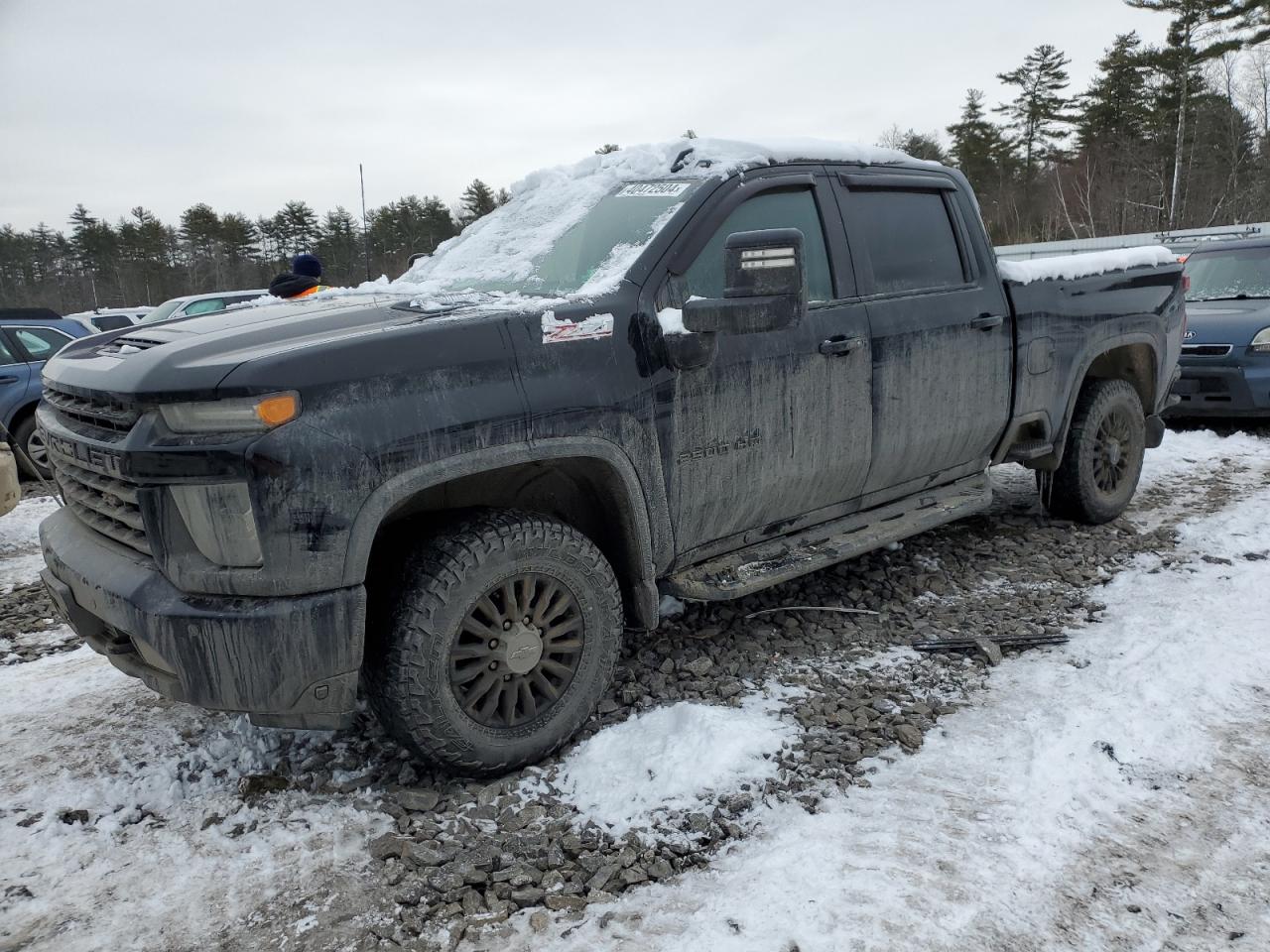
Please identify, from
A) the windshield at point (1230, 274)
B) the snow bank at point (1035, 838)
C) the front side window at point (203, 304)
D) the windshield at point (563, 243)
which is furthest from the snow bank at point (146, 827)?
the front side window at point (203, 304)

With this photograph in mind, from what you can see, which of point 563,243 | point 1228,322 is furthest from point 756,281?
point 1228,322

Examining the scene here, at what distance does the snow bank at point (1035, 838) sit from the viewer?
2139mm

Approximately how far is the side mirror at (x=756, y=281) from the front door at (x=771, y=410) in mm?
295

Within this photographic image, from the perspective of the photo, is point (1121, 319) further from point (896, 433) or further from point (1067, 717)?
point (1067, 717)

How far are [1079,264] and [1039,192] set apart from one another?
42.9 m

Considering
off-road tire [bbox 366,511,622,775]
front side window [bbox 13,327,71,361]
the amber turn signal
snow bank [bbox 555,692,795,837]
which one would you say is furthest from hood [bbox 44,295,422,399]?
front side window [bbox 13,327,71,361]

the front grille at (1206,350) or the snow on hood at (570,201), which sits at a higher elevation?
the snow on hood at (570,201)

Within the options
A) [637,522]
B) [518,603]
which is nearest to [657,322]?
[637,522]

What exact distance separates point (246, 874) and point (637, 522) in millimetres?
1519

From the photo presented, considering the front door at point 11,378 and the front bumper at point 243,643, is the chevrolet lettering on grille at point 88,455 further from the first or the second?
the front door at point 11,378

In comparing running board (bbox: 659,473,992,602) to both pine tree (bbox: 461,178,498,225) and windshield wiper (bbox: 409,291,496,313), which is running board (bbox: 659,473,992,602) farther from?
pine tree (bbox: 461,178,498,225)

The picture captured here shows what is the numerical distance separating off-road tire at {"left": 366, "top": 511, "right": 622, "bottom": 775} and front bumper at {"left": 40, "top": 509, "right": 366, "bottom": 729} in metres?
0.15

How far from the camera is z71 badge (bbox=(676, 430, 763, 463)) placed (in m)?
3.03

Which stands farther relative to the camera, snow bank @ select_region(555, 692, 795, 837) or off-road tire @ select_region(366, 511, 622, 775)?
snow bank @ select_region(555, 692, 795, 837)
